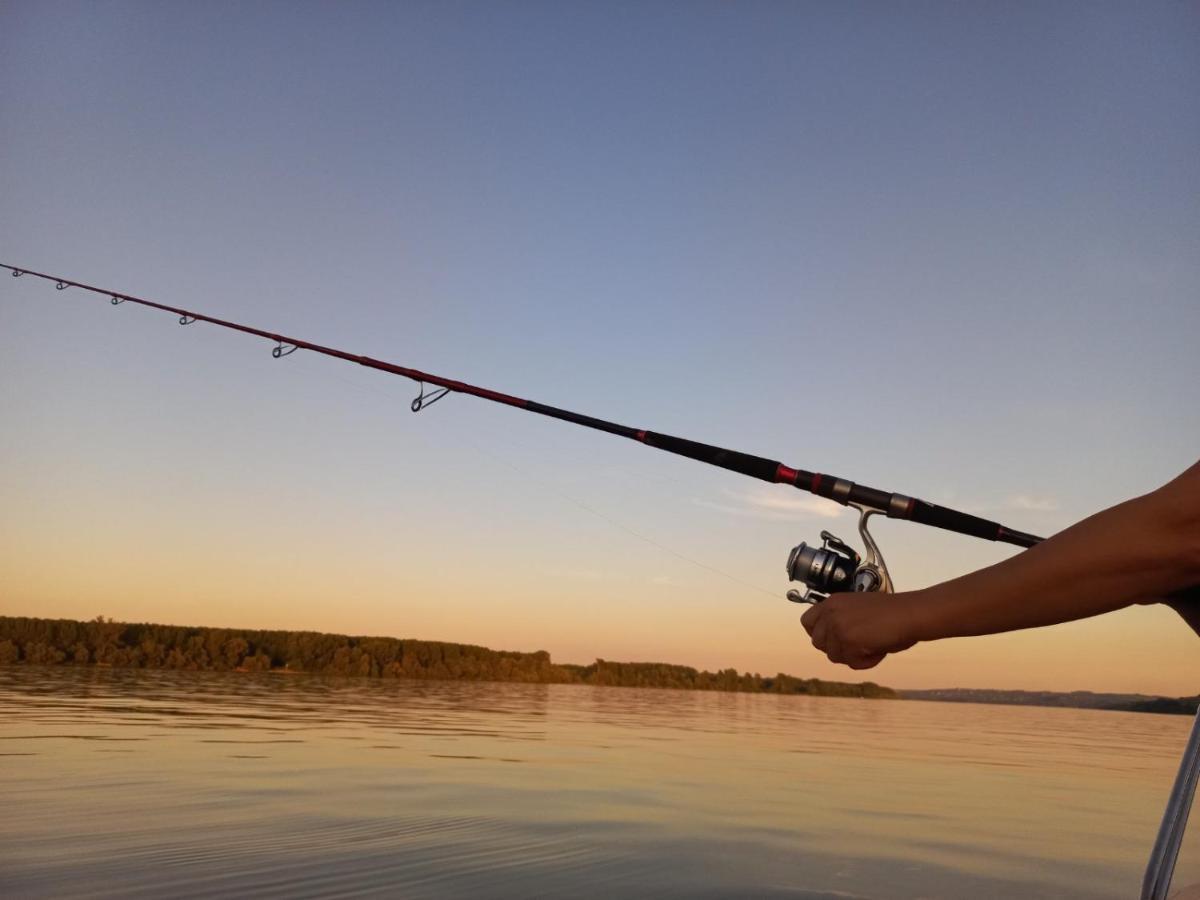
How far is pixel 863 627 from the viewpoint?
42.0 inches

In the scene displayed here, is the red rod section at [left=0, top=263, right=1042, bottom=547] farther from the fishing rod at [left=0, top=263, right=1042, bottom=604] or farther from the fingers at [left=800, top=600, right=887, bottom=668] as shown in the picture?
the fingers at [left=800, top=600, right=887, bottom=668]

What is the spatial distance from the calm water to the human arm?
16.2 ft

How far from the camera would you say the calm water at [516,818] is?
18.7 feet

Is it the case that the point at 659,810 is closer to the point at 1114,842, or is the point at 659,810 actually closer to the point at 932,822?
the point at 932,822

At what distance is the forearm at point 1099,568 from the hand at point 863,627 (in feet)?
0.32

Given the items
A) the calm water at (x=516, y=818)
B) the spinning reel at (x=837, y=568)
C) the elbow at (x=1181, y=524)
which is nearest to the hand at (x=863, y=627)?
the elbow at (x=1181, y=524)

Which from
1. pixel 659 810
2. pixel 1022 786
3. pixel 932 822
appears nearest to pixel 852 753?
pixel 1022 786

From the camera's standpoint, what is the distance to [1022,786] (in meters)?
13.2

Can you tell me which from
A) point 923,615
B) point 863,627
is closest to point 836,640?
point 863,627

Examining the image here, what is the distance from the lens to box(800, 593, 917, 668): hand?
3.30ft

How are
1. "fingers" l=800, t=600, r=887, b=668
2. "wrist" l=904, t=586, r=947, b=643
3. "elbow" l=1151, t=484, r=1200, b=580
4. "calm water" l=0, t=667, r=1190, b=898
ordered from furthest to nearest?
1. "calm water" l=0, t=667, r=1190, b=898
2. "fingers" l=800, t=600, r=887, b=668
3. "wrist" l=904, t=586, r=947, b=643
4. "elbow" l=1151, t=484, r=1200, b=580

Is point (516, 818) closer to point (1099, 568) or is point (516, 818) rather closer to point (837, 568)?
point (837, 568)

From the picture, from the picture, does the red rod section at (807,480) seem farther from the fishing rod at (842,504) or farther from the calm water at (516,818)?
the calm water at (516,818)

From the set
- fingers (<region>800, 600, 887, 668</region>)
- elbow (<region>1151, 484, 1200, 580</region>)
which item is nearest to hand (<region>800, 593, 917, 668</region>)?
fingers (<region>800, 600, 887, 668</region>)
